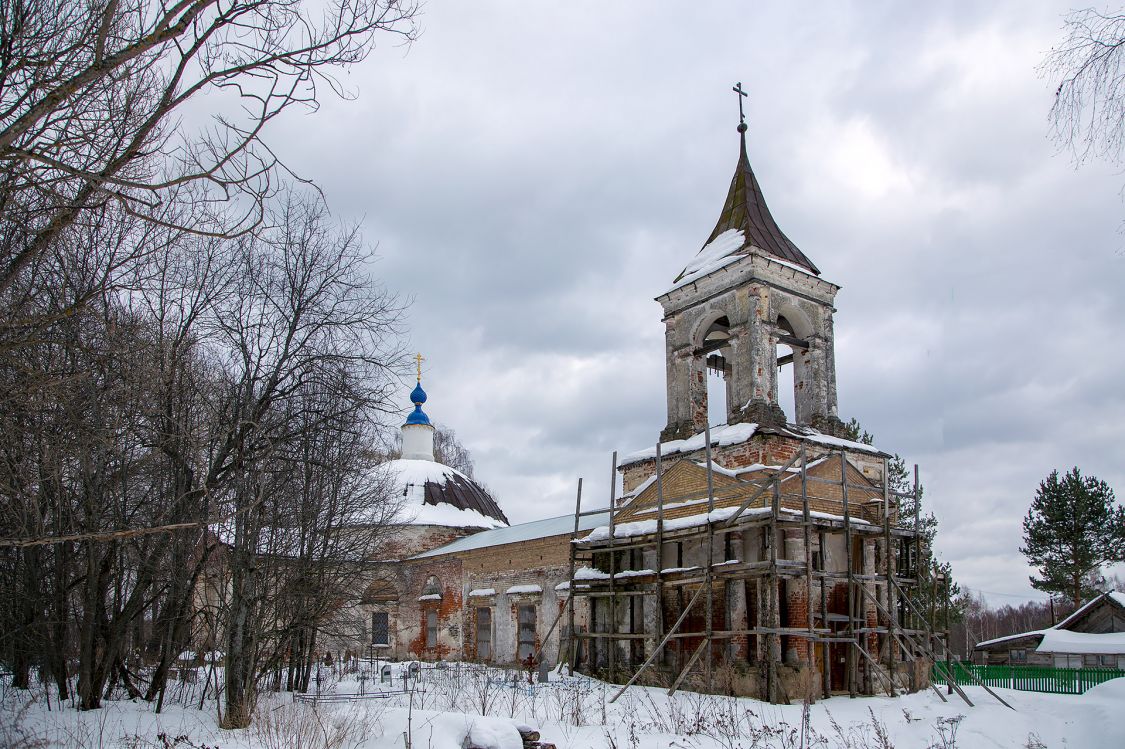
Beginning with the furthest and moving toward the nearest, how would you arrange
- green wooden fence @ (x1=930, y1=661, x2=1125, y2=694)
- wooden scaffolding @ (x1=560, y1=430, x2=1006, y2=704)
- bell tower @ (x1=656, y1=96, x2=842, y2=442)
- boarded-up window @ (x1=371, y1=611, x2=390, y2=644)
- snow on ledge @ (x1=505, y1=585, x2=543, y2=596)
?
boarded-up window @ (x1=371, y1=611, x2=390, y2=644) → snow on ledge @ (x1=505, y1=585, x2=543, y2=596) → green wooden fence @ (x1=930, y1=661, x2=1125, y2=694) → bell tower @ (x1=656, y1=96, x2=842, y2=442) → wooden scaffolding @ (x1=560, y1=430, x2=1006, y2=704)

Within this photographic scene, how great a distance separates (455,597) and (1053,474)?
22654 millimetres

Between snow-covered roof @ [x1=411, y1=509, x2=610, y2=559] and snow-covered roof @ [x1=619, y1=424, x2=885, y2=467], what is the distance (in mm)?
4382

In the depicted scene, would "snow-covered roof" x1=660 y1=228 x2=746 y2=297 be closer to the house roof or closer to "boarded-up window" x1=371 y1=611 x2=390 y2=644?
the house roof

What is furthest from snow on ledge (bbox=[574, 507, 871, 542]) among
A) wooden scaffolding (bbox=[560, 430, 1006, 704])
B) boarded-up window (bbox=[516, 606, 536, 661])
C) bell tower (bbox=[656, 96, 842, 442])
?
boarded-up window (bbox=[516, 606, 536, 661])

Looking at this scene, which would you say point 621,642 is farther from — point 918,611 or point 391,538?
point 391,538

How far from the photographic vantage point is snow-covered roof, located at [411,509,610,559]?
21.7 meters

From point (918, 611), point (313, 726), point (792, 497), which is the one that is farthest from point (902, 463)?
point (313, 726)

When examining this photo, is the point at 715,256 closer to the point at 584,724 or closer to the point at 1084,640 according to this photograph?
the point at 584,724

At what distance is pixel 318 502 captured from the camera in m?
14.0

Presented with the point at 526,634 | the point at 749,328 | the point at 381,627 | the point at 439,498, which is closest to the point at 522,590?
the point at 526,634

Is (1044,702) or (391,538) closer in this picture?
(1044,702)

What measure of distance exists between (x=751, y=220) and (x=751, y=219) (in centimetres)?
7

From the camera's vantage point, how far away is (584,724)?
10711mm

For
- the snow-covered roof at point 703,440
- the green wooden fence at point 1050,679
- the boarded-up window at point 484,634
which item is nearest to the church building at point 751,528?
the snow-covered roof at point 703,440
